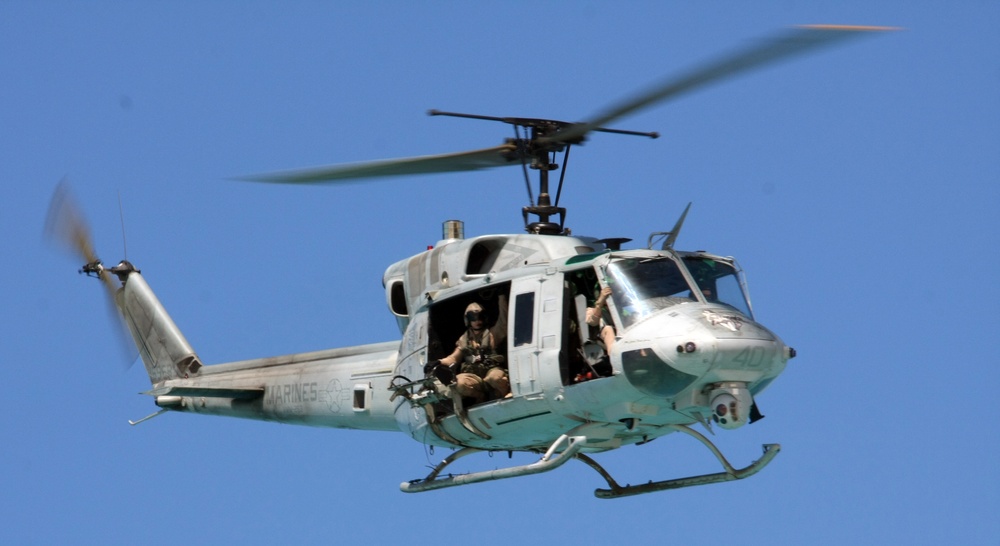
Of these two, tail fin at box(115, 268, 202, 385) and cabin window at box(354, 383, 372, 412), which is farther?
tail fin at box(115, 268, 202, 385)

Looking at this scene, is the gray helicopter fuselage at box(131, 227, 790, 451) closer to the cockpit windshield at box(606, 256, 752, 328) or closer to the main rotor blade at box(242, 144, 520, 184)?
the cockpit windshield at box(606, 256, 752, 328)

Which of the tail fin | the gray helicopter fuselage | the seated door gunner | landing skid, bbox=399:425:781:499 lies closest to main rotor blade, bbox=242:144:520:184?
the gray helicopter fuselage

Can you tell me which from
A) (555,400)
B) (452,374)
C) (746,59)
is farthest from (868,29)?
(452,374)

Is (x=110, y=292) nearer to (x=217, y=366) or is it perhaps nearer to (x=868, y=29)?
(x=217, y=366)

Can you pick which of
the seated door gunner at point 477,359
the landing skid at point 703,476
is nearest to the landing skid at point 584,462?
the landing skid at point 703,476

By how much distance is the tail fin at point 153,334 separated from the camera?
24.6 meters

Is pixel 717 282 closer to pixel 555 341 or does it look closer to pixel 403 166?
pixel 555 341

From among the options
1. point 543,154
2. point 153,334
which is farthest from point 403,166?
point 153,334

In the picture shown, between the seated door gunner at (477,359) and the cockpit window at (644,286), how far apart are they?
1.75 meters

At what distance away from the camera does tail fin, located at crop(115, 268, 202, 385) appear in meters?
24.6

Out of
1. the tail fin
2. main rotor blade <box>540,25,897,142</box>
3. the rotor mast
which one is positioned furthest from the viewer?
the tail fin

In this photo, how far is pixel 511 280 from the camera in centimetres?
1764

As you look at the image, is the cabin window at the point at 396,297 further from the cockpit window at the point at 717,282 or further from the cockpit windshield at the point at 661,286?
the cockpit window at the point at 717,282

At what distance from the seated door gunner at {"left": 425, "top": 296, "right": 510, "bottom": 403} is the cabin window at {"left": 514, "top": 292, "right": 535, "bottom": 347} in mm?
626
